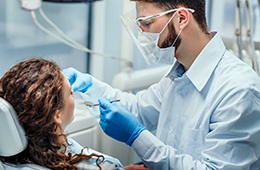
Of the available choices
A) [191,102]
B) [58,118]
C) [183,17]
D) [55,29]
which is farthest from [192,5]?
[55,29]

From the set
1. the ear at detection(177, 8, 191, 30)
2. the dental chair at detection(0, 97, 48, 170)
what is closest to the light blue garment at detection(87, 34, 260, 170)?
the ear at detection(177, 8, 191, 30)

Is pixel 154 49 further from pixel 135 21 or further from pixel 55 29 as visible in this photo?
pixel 55 29

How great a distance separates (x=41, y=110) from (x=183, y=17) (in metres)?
0.59

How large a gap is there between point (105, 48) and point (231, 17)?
1038 millimetres

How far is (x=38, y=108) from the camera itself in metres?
1.29

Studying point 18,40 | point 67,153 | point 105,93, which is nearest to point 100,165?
point 67,153

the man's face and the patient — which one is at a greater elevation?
the man's face

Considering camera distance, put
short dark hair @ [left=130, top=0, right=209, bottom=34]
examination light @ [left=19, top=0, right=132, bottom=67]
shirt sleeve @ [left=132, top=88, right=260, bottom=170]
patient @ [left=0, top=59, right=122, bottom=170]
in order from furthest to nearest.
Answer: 1. examination light @ [left=19, top=0, right=132, bottom=67]
2. short dark hair @ [left=130, top=0, right=209, bottom=34]
3. shirt sleeve @ [left=132, top=88, right=260, bottom=170]
4. patient @ [left=0, top=59, right=122, bottom=170]

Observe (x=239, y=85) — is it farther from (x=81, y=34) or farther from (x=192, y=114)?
(x=81, y=34)

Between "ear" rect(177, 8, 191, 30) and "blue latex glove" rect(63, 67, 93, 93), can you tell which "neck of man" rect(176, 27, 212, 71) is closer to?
"ear" rect(177, 8, 191, 30)

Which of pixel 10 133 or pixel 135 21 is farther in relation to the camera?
pixel 135 21

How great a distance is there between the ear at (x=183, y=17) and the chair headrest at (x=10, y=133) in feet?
2.13

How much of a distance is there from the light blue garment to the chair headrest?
44 centimetres

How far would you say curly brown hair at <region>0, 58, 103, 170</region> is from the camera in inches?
50.6
